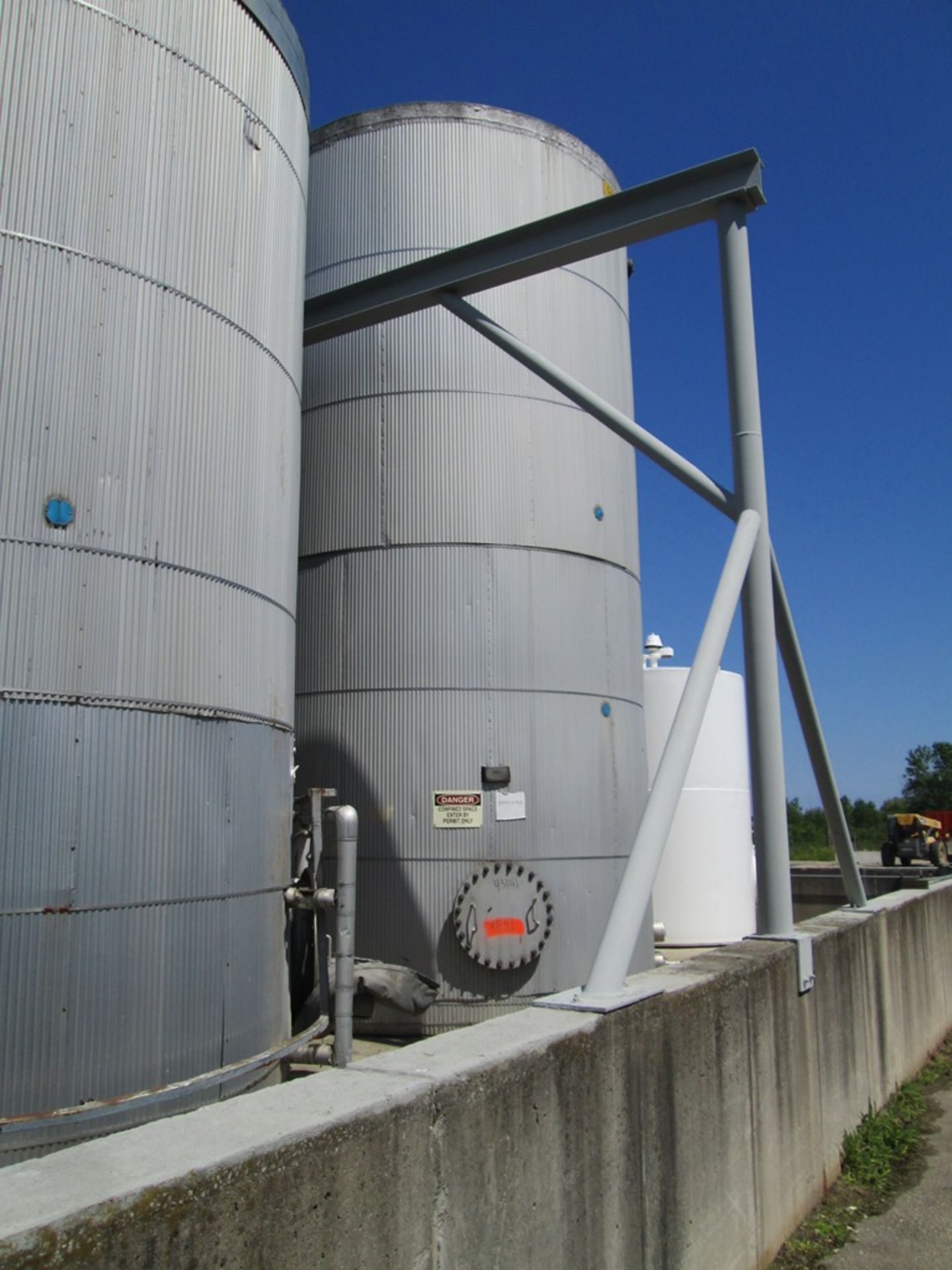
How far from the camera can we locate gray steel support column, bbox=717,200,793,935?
6164mm

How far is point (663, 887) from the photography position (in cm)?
1579

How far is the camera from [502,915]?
9844mm

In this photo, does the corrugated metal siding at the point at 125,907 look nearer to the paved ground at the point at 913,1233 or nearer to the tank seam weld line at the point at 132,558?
the tank seam weld line at the point at 132,558

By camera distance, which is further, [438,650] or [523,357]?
[438,650]

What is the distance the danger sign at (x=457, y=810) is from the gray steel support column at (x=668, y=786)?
15.2ft

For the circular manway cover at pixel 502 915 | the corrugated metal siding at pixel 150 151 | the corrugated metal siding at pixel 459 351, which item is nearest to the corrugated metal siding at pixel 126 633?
the corrugated metal siding at pixel 150 151

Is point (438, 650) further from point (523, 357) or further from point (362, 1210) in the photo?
point (362, 1210)

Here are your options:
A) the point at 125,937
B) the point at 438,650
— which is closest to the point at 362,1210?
the point at 125,937

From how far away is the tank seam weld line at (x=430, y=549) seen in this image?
34.5ft

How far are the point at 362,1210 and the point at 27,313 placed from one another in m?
4.55

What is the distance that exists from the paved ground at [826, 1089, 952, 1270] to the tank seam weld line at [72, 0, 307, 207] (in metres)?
7.15

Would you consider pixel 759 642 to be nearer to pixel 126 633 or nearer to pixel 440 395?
pixel 126 633

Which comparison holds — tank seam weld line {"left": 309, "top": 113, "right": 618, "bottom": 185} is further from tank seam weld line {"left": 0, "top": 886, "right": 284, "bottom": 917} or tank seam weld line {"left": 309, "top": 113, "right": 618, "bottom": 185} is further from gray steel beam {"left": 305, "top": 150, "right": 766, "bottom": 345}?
tank seam weld line {"left": 0, "top": 886, "right": 284, "bottom": 917}

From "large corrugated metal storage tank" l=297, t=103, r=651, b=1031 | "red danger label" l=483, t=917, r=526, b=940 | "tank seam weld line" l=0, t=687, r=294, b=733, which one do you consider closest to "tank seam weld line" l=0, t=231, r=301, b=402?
"tank seam weld line" l=0, t=687, r=294, b=733
